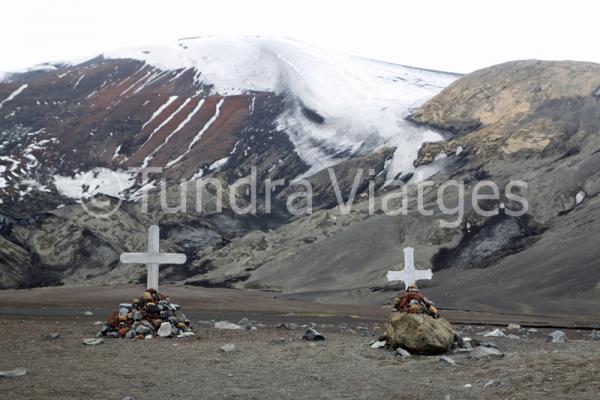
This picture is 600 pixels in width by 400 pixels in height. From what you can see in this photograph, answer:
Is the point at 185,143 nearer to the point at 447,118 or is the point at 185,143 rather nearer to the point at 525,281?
the point at 447,118

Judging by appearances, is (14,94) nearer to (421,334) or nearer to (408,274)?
(408,274)

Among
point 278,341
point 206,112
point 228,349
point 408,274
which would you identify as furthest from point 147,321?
point 206,112

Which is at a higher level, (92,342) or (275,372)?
(275,372)

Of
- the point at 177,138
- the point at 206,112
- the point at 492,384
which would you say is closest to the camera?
the point at 492,384

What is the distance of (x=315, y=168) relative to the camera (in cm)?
8475

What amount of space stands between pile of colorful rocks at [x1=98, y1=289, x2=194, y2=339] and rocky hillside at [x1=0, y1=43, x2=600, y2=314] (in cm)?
2213

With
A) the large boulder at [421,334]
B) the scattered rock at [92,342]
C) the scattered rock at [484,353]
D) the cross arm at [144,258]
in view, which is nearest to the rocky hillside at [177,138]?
the cross arm at [144,258]

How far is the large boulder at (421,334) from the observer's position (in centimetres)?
1093

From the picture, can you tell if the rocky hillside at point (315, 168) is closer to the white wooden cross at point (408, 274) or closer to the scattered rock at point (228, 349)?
the white wooden cross at point (408, 274)

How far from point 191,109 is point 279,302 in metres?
75.0

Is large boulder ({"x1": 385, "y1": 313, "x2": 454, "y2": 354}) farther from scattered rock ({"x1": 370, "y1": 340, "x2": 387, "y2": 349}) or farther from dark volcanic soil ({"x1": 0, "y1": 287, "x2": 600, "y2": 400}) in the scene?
scattered rock ({"x1": 370, "y1": 340, "x2": 387, "y2": 349})

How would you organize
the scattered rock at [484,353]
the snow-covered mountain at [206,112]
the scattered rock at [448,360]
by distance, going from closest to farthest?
the scattered rock at [448,360] < the scattered rock at [484,353] < the snow-covered mountain at [206,112]

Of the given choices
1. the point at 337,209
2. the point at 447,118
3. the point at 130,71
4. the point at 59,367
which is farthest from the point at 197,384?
the point at 130,71

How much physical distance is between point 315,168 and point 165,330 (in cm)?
7086
